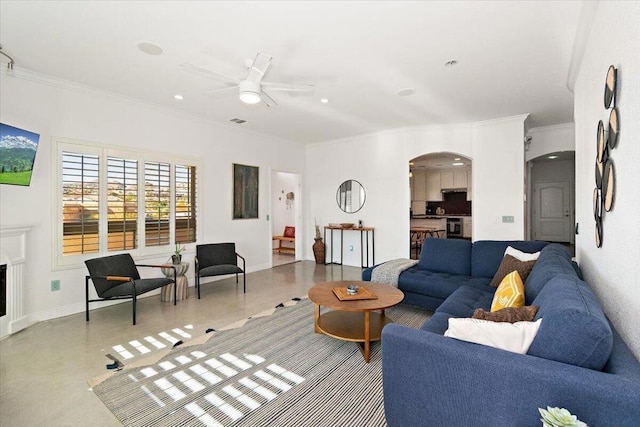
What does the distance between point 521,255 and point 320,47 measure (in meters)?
2.97

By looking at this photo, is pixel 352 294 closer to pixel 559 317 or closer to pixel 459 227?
pixel 559 317

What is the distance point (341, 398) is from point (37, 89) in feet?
15.1

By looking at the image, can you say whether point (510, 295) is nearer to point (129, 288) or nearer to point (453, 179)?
point (129, 288)

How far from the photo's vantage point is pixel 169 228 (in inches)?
191

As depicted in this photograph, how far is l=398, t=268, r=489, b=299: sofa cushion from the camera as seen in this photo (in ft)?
11.1

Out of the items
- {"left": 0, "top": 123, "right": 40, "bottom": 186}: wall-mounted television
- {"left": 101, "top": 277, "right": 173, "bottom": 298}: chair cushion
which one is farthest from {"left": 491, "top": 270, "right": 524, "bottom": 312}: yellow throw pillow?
{"left": 0, "top": 123, "right": 40, "bottom": 186}: wall-mounted television

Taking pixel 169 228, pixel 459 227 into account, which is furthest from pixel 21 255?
pixel 459 227

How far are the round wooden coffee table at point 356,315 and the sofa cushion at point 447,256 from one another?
110 centimetres

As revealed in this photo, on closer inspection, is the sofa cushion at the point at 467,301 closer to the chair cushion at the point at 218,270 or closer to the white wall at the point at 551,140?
the chair cushion at the point at 218,270

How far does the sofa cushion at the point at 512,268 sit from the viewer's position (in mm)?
3002

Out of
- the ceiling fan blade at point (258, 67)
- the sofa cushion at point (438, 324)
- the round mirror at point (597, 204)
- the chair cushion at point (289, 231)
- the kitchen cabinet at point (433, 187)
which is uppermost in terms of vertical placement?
the ceiling fan blade at point (258, 67)

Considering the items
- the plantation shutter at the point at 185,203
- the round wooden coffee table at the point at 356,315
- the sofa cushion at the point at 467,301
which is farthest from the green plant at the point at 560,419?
the plantation shutter at the point at 185,203

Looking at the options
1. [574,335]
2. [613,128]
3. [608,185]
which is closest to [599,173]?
[608,185]

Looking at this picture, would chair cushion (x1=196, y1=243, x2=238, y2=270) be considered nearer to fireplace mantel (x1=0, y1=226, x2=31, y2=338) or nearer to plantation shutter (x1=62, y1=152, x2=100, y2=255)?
plantation shutter (x1=62, y1=152, x2=100, y2=255)
